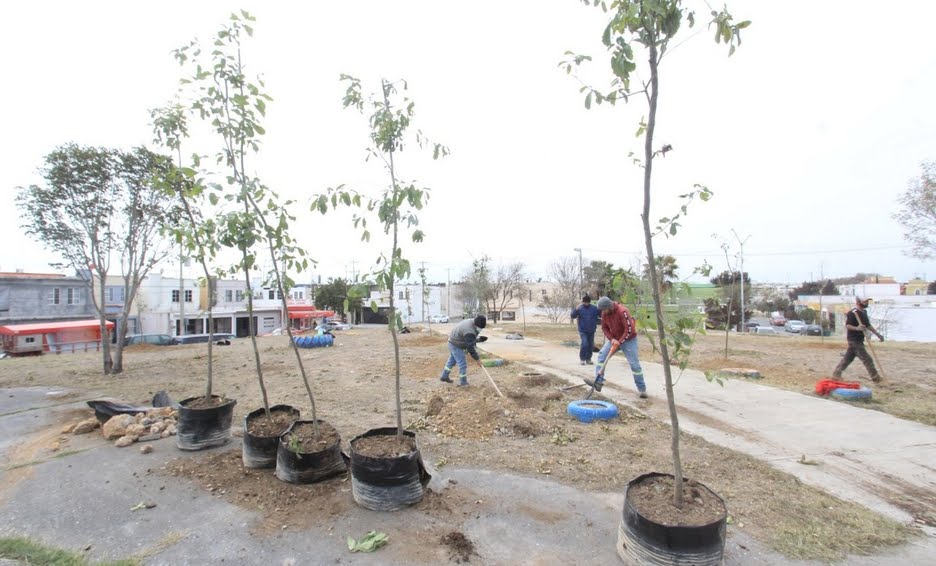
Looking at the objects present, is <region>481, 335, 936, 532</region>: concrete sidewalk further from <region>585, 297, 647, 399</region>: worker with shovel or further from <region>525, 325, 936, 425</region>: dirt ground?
<region>525, 325, 936, 425</region>: dirt ground

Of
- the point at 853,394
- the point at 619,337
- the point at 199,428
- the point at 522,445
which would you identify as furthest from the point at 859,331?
the point at 199,428

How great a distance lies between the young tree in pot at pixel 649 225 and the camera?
223cm

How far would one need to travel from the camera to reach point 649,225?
255 cm

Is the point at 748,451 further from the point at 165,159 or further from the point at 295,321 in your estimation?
the point at 295,321

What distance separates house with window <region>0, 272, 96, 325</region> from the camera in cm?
3266

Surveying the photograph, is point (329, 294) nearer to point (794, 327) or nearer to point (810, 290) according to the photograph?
point (794, 327)

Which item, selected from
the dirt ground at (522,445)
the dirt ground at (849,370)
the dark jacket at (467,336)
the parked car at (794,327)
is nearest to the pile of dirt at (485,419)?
the dirt ground at (522,445)

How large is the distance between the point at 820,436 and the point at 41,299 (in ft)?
155

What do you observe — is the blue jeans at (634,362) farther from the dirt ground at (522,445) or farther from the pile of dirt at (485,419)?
the pile of dirt at (485,419)

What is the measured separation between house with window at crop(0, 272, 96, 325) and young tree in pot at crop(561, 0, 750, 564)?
138 feet

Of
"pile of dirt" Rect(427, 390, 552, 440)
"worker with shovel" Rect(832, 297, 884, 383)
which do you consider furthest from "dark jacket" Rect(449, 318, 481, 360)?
"worker with shovel" Rect(832, 297, 884, 383)

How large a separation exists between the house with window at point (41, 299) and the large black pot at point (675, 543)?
1656 inches

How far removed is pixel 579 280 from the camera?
33.3m

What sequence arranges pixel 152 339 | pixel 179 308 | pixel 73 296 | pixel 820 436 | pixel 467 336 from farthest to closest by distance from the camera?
pixel 179 308 → pixel 73 296 → pixel 152 339 → pixel 467 336 → pixel 820 436
